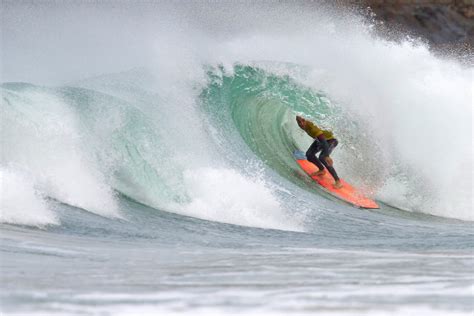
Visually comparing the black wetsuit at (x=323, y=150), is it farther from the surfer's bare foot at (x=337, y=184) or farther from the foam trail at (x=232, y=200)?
the foam trail at (x=232, y=200)

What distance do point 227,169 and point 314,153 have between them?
1686 millimetres

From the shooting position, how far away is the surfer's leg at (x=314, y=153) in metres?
12.8

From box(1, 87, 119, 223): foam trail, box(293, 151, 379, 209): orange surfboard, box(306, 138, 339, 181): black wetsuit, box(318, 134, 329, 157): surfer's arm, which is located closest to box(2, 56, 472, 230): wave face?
box(1, 87, 119, 223): foam trail

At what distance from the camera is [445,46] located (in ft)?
119

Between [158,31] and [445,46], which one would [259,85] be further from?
[445,46]

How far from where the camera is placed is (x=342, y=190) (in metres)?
12.9

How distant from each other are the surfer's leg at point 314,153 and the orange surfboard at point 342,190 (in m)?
0.19

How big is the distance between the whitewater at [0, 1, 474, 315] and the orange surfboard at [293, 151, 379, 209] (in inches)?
7.0

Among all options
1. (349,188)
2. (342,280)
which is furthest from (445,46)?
(342,280)

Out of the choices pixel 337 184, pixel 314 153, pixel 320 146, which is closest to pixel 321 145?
pixel 320 146

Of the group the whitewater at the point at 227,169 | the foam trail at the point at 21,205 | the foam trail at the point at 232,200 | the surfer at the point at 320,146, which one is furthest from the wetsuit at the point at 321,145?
the foam trail at the point at 21,205

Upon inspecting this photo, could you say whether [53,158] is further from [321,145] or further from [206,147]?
[321,145]

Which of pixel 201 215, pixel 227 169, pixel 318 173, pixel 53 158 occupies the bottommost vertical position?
pixel 201 215

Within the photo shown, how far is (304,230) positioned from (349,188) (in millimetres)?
3167
